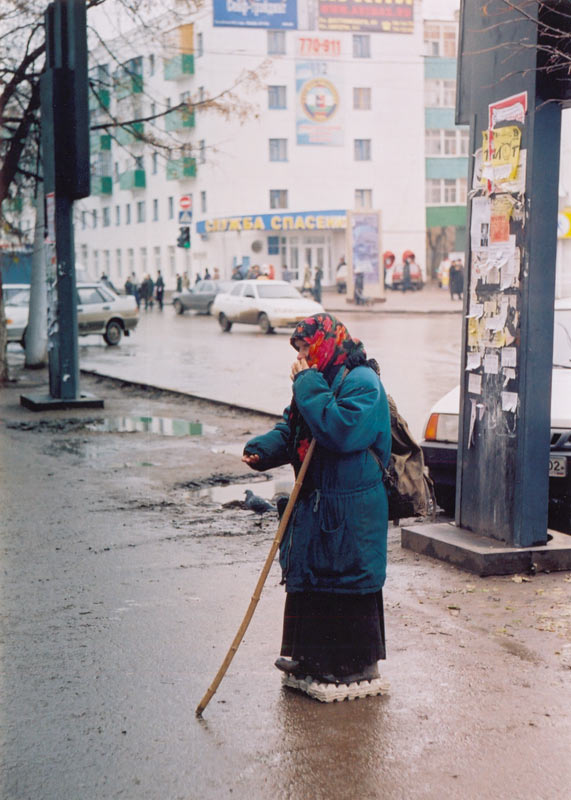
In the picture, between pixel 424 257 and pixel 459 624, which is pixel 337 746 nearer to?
pixel 459 624

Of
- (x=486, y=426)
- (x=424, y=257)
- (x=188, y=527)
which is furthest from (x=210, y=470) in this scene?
(x=424, y=257)

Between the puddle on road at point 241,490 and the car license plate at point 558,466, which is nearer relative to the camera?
the car license plate at point 558,466

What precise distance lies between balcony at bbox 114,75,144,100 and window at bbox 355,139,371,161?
44591 mm

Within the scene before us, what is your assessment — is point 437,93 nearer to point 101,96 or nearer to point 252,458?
point 101,96

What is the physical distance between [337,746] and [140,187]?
6862cm

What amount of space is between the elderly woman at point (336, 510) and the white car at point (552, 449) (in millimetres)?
2849

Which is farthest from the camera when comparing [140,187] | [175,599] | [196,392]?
[140,187]

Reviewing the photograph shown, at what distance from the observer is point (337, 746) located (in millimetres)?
4023

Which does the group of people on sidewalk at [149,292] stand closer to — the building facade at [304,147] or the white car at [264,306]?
the building facade at [304,147]

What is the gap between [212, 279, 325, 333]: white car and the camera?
3073 cm

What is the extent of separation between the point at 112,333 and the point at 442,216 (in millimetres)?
40146

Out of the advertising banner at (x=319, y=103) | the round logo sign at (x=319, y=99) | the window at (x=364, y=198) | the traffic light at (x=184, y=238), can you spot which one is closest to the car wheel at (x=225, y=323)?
the traffic light at (x=184, y=238)

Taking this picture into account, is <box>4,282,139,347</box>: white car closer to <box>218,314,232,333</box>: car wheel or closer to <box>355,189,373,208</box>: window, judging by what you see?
<box>218,314,232,333</box>: car wheel

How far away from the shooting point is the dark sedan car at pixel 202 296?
143 feet
